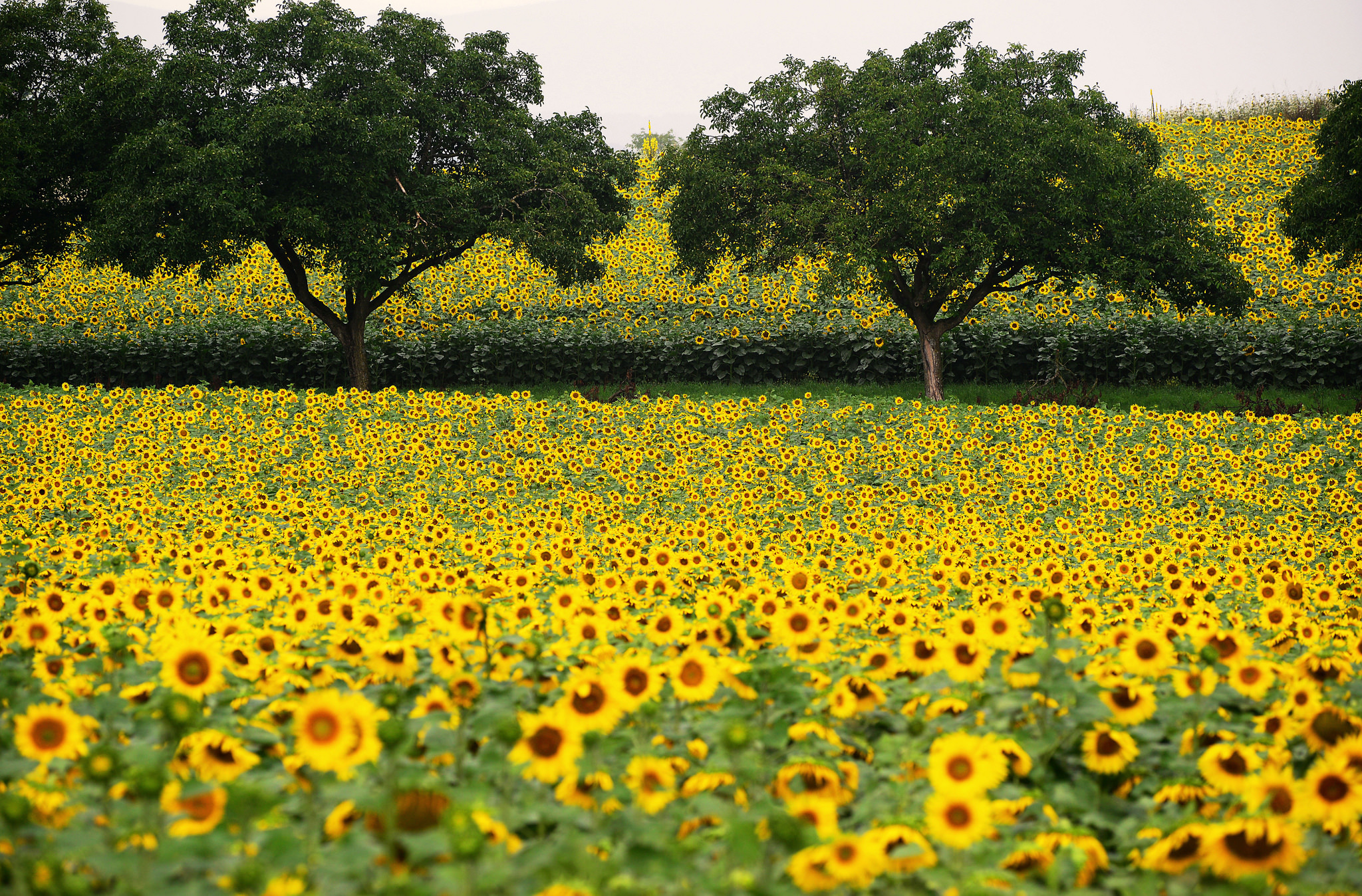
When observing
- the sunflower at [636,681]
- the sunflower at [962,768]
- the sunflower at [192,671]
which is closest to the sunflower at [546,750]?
the sunflower at [636,681]

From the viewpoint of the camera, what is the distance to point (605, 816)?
2.72m

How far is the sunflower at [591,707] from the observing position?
2766 mm

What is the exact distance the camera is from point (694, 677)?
3.31m

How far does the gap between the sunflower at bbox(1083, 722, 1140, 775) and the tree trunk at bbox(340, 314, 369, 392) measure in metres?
18.7

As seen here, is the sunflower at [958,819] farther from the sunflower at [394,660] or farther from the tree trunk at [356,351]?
the tree trunk at [356,351]

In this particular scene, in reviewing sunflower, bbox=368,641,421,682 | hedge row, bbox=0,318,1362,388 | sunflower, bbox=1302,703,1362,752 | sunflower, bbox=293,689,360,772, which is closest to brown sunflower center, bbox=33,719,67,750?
sunflower, bbox=293,689,360,772

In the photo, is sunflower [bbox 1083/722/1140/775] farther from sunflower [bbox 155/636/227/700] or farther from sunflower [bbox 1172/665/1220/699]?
sunflower [bbox 155/636/227/700]

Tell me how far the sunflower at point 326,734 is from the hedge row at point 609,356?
1971cm

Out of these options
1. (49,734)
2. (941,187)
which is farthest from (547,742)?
(941,187)

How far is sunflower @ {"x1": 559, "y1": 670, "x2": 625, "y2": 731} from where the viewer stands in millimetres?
2766

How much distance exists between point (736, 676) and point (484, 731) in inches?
38.4

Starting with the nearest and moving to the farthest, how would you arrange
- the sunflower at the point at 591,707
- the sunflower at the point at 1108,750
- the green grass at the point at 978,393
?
the sunflower at the point at 591,707
the sunflower at the point at 1108,750
the green grass at the point at 978,393

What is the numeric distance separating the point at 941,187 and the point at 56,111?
61.3 ft

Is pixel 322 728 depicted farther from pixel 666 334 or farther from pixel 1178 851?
pixel 666 334
